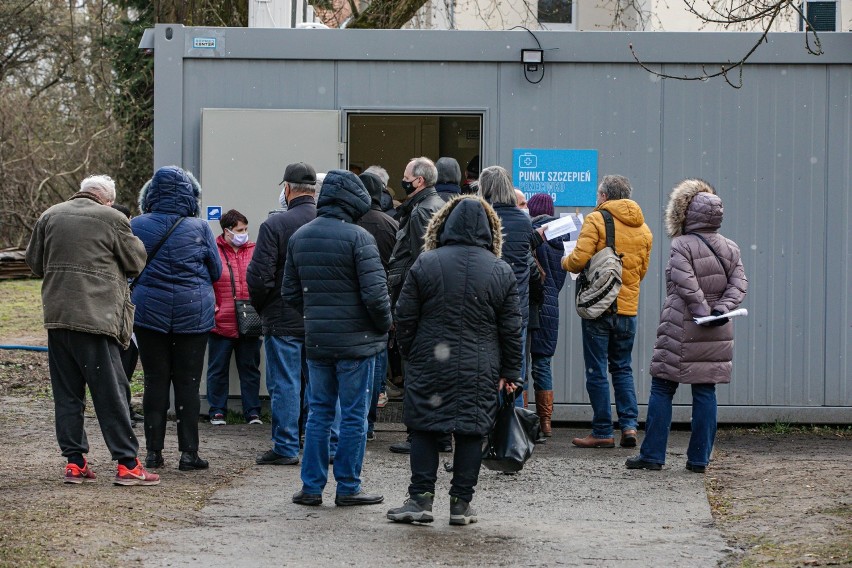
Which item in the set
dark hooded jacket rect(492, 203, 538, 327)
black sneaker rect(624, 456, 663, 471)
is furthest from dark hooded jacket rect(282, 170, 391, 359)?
black sneaker rect(624, 456, 663, 471)

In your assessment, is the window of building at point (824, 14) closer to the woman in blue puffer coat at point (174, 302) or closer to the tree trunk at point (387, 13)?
the tree trunk at point (387, 13)

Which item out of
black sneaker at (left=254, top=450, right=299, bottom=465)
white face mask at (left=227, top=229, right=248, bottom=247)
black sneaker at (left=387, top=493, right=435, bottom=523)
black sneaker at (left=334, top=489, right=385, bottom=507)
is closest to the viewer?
black sneaker at (left=387, top=493, right=435, bottom=523)

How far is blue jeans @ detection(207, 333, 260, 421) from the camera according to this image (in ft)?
33.0

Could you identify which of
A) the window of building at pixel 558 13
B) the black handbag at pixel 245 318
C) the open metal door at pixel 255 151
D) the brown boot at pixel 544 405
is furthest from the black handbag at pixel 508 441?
the window of building at pixel 558 13

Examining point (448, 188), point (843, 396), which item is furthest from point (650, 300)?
point (448, 188)

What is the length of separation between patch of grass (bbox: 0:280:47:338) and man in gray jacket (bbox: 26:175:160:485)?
30.4 ft

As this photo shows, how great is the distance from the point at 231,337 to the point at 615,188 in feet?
10.7

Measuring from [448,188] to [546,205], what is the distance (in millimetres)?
932

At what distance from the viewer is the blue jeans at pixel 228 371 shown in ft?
33.0

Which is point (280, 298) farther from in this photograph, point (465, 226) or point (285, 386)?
point (465, 226)

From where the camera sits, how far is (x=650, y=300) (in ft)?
34.0

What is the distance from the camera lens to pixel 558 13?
80.7ft

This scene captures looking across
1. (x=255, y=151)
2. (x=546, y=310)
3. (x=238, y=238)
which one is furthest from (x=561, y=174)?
(x=238, y=238)

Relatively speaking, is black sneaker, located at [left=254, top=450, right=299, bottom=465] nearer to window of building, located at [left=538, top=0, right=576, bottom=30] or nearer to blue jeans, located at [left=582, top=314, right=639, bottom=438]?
blue jeans, located at [left=582, top=314, right=639, bottom=438]
